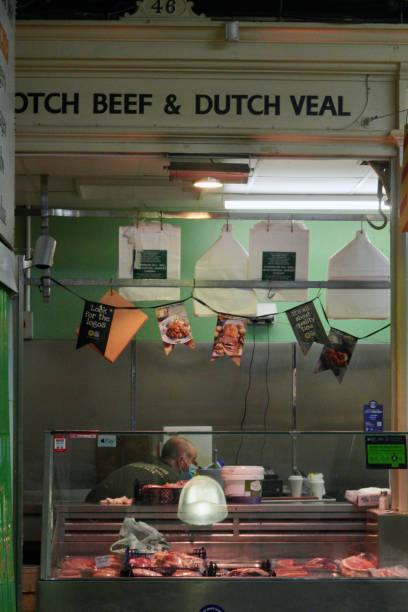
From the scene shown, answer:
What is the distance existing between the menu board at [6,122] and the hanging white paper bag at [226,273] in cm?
298

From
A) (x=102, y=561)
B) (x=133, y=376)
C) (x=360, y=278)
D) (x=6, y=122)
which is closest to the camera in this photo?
(x=6, y=122)

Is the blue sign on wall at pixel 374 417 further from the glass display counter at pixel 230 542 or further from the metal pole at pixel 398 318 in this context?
the glass display counter at pixel 230 542

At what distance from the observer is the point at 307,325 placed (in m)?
7.12

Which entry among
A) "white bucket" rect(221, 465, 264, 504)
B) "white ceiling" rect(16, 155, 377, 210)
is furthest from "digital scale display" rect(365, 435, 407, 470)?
"white ceiling" rect(16, 155, 377, 210)

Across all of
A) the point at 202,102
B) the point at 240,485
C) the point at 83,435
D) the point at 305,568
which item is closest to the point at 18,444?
the point at 83,435

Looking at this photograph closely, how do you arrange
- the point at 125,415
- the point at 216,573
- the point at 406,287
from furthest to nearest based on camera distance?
the point at 125,415, the point at 406,287, the point at 216,573

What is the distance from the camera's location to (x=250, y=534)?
199 inches

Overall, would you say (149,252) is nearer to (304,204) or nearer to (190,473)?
(304,204)

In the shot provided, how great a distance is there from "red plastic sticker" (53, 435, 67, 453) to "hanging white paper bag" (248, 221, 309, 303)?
250cm

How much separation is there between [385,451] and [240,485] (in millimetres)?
904

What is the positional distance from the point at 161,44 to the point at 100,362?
13.3 feet

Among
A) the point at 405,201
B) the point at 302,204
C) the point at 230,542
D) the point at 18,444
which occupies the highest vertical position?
the point at 302,204

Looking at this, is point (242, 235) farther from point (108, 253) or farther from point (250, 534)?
point (250, 534)

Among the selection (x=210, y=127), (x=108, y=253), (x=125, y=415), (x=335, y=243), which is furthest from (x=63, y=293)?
(x=210, y=127)
